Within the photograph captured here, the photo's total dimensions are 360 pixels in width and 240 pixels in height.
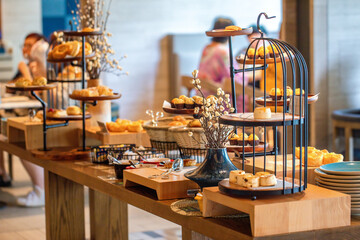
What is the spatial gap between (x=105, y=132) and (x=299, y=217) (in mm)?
2120

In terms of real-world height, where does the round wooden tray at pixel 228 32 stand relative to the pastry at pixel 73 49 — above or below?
above

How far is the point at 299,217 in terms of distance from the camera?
90.7 inches

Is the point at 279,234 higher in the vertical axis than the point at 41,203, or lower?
higher

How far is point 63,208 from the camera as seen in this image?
172 inches

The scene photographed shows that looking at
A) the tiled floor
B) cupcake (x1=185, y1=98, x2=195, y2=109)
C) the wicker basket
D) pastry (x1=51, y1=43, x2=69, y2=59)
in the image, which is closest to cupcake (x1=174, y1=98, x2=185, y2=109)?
cupcake (x1=185, y1=98, x2=195, y2=109)

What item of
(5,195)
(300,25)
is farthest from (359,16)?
(5,195)

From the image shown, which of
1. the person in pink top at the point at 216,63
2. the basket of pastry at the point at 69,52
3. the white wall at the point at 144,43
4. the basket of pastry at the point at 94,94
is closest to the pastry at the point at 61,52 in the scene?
the basket of pastry at the point at 69,52

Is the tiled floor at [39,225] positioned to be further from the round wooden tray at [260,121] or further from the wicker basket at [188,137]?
the round wooden tray at [260,121]

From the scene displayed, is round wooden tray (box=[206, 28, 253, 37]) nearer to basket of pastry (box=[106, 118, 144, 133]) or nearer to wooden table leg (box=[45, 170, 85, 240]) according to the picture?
basket of pastry (box=[106, 118, 144, 133])

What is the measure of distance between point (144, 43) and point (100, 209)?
490cm

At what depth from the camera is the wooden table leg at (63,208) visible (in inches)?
Answer: 169

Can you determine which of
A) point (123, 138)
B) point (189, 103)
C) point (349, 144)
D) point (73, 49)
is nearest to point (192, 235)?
point (189, 103)

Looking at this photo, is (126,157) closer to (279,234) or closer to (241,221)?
(241,221)

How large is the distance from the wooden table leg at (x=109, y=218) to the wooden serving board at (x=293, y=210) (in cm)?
211
